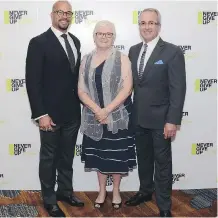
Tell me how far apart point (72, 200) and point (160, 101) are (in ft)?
4.82

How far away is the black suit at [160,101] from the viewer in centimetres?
334

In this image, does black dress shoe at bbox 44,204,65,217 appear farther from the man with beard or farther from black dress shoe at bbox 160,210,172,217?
black dress shoe at bbox 160,210,172,217

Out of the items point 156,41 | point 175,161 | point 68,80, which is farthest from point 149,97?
point 175,161

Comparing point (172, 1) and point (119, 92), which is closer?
point (119, 92)

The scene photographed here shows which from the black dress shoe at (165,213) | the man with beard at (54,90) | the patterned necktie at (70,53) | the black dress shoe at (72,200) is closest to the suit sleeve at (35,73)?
the man with beard at (54,90)

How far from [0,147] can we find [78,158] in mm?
949

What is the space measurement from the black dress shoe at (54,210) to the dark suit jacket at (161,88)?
1.20 meters

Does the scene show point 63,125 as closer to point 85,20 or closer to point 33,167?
point 33,167

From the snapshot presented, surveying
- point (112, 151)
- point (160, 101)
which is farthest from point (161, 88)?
point (112, 151)

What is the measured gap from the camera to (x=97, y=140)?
3.62 metres

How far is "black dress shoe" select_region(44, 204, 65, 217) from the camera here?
3.59 meters

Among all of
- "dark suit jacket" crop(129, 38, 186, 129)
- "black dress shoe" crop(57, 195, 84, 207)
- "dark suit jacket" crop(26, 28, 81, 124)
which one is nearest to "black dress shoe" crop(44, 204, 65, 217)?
"black dress shoe" crop(57, 195, 84, 207)

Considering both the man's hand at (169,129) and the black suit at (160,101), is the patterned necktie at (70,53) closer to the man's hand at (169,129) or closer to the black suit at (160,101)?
the black suit at (160,101)

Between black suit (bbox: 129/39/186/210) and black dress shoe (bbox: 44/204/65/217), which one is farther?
black dress shoe (bbox: 44/204/65/217)
